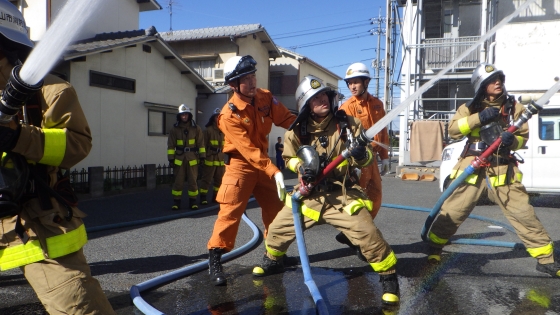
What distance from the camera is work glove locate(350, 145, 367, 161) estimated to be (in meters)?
3.54

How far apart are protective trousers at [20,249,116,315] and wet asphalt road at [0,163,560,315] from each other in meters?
1.59

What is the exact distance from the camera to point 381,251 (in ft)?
11.6

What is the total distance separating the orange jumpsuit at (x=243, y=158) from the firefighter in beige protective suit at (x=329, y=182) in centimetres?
31

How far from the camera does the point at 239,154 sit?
14.0 feet

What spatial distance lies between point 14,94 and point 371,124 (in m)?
3.89

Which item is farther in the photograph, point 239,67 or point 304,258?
point 239,67

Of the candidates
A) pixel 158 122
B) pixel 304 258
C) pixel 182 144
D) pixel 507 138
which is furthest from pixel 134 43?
pixel 507 138

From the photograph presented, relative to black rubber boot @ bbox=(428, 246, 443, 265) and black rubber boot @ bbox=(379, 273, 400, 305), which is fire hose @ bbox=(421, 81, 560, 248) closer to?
black rubber boot @ bbox=(428, 246, 443, 265)

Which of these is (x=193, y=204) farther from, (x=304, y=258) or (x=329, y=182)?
(x=304, y=258)

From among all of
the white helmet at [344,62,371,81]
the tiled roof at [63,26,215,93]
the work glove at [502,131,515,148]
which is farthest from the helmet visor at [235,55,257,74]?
the tiled roof at [63,26,215,93]

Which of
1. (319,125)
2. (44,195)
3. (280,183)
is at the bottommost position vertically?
(280,183)

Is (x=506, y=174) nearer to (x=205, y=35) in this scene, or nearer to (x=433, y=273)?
(x=433, y=273)

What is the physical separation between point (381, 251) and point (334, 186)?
2.22 feet

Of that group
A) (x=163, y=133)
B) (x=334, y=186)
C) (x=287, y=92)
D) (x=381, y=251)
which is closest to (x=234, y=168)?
(x=334, y=186)
